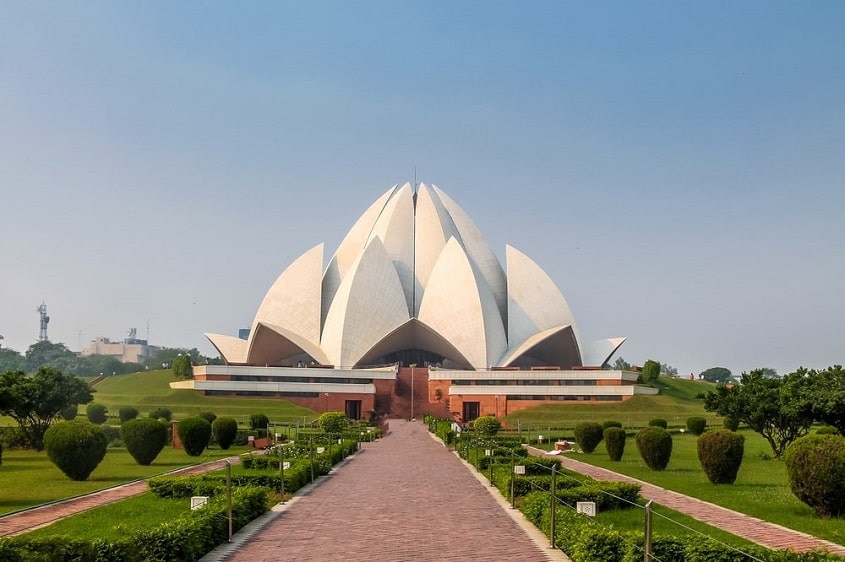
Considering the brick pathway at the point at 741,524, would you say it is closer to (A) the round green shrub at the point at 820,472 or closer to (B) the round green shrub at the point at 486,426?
(A) the round green shrub at the point at 820,472

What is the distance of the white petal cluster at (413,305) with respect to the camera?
53656 millimetres

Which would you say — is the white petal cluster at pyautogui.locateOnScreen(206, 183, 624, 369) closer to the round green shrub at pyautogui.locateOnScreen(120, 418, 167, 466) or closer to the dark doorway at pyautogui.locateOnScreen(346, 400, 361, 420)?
the dark doorway at pyautogui.locateOnScreen(346, 400, 361, 420)

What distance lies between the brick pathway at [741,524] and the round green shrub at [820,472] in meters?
0.80

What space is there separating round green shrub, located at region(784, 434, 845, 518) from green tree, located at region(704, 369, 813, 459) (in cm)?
789

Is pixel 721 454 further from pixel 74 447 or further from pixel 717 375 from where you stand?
pixel 717 375

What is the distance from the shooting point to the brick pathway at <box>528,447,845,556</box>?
27.7 ft

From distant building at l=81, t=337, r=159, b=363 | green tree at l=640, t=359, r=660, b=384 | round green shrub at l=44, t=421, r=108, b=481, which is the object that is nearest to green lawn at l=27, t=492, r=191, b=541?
round green shrub at l=44, t=421, r=108, b=481

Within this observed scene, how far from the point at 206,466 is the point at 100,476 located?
2.49 meters

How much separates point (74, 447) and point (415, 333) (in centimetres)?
4345

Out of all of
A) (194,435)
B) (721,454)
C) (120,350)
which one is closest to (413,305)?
(194,435)

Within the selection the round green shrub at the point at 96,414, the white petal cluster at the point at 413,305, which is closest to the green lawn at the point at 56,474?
the round green shrub at the point at 96,414

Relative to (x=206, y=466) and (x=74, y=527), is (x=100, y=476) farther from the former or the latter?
(x=74, y=527)

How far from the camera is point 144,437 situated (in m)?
18.0

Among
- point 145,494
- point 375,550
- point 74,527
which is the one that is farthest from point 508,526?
point 145,494
